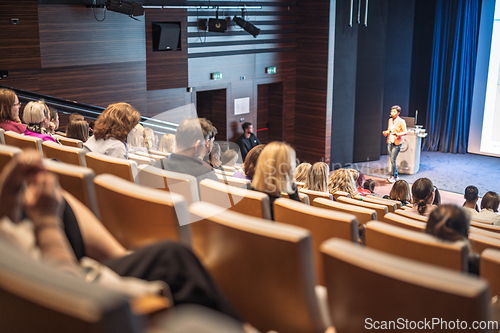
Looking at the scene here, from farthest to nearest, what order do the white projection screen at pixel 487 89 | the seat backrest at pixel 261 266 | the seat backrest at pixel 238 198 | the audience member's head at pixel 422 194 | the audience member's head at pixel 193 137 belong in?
the white projection screen at pixel 487 89 → the audience member's head at pixel 422 194 → the audience member's head at pixel 193 137 → the seat backrest at pixel 238 198 → the seat backrest at pixel 261 266

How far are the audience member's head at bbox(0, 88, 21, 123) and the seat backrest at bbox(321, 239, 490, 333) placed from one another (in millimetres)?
3243

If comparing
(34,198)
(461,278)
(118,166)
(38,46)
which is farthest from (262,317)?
(38,46)

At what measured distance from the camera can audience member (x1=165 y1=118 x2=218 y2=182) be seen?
9.98ft

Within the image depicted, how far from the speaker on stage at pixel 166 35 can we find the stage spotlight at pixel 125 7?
2.13ft

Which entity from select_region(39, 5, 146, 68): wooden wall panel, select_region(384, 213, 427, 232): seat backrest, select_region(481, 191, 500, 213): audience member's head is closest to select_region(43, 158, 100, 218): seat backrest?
select_region(384, 213, 427, 232): seat backrest

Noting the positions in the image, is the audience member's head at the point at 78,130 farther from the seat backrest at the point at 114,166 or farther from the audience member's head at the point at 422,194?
the audience member's head at the point at 422,194

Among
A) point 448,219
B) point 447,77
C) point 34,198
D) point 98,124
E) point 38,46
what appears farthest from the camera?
point 447,77

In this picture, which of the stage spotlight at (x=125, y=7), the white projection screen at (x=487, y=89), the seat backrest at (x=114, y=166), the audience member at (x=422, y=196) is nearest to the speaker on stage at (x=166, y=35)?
the stage spotlight at (x=125, y=7)

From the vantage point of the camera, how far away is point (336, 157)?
10180mm

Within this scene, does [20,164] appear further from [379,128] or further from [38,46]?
[379,128]

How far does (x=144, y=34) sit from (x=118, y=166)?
5.10 m

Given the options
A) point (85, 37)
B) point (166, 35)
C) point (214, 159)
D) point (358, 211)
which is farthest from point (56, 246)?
point (166, 35)

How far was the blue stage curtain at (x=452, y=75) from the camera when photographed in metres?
10.5

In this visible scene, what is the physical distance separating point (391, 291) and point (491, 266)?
1.07 meters
